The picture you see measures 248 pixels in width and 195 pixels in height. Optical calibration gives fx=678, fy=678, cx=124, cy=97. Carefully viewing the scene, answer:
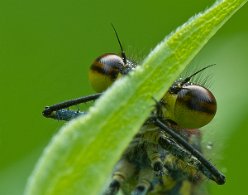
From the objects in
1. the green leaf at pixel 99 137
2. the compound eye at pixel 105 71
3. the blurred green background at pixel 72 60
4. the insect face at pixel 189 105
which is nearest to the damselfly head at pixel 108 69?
the compound eye at pixel 105 71

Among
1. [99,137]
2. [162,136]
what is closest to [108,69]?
[162,136]

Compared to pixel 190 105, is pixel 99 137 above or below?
below

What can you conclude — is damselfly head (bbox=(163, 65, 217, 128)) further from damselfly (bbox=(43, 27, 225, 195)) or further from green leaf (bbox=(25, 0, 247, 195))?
green leaf (bbox=(25, 0, 247, 195))

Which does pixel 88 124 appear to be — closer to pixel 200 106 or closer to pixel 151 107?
pixel 151 107

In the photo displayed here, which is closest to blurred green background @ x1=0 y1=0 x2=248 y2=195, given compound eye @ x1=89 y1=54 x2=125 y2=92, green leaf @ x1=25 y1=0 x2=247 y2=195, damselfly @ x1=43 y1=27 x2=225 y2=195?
damselfly @ x1=43 y1=27 x2=225 y2=195

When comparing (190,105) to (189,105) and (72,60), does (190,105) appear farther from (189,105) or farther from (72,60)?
(72,60)

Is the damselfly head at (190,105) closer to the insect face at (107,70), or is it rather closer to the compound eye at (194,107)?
the compound eye at (194,107)
